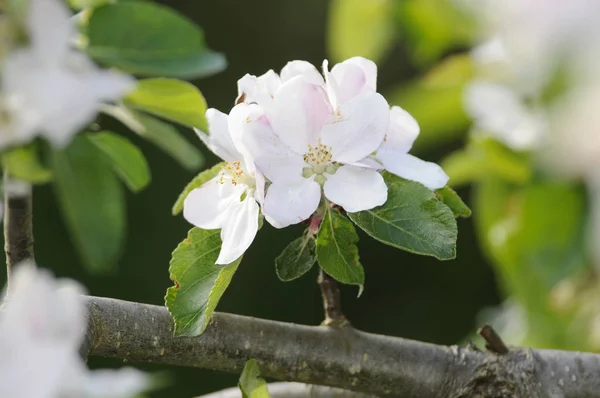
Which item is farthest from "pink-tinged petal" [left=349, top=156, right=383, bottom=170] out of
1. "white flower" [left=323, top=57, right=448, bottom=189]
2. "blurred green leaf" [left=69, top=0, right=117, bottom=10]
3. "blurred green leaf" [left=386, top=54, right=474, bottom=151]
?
"blurred green leaf" [left=386, top=54, right=474, bottom=151]

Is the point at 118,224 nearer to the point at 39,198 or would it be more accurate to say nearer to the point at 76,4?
the point at 76,4

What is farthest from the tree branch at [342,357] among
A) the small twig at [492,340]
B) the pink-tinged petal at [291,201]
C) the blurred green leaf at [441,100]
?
the blurred green leaf at [441,100]

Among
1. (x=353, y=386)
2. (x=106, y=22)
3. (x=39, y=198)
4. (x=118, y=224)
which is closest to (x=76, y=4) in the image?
(x=106, y=22)

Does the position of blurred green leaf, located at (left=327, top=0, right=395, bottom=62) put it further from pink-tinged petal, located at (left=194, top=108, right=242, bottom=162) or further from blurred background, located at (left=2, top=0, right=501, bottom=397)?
blurred background, located at (left=2, top=0, right=501, bottom=397)

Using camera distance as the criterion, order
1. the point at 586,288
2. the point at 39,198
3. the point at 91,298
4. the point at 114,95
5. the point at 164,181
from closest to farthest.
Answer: the point at 114,95 → the point at 91,298 → the point at 586,288 → the point at 39,198 → the point at 164,181

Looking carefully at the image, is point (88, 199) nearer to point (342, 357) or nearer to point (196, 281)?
point (196, 281)
